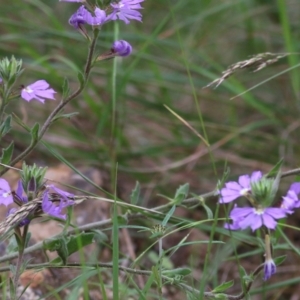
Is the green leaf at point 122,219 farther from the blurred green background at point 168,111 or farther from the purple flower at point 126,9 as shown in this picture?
the blurred green background at point 168,111

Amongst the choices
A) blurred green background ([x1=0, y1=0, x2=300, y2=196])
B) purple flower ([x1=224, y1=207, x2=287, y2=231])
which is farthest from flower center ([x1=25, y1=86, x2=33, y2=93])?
blurred green background ([x1=0, y1=0, x2=300, y2=196])

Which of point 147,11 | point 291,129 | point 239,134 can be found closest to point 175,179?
point 239,134

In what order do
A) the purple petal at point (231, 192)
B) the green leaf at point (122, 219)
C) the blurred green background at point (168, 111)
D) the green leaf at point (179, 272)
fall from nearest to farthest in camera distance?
the purple petal at point (231, 192), the green leaf at point (179, 272), the green leaf at point (122, 219), the blurred green background at point (168, 111)

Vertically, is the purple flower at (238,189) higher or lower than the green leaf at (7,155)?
higher

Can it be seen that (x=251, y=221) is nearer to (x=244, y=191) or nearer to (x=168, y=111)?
(x=244, y=191)

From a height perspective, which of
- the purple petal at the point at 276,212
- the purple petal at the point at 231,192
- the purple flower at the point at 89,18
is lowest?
the purple petal at the point at 231,192

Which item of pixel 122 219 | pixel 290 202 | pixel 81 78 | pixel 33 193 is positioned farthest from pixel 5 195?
pixel 290 202

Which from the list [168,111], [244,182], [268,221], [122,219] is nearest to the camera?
[268,221]

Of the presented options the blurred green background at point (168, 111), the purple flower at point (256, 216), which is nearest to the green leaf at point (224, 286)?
the purple flower at point (256, 216)

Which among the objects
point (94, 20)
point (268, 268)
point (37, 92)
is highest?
point (94, 20)
